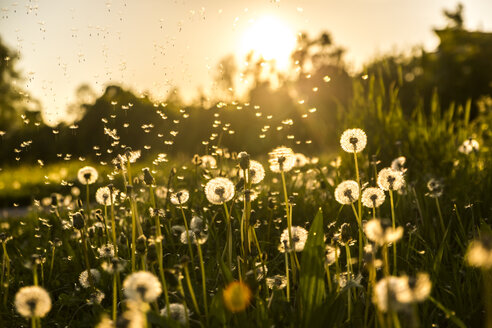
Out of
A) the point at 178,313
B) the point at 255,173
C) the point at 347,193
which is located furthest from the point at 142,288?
the point at 255,173

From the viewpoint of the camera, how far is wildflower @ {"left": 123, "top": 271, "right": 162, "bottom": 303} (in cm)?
95

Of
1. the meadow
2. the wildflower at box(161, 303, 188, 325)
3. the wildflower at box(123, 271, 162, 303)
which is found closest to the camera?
the wildflower at box(123, 271, 162, 303)

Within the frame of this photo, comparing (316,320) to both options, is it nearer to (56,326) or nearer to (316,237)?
(316,237)

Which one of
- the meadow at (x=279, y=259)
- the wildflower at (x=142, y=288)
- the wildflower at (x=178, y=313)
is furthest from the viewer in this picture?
the wildflower at (x=178, y=313)

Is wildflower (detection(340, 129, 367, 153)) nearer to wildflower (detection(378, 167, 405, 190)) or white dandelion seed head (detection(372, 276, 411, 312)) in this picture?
wildflower (detection(378, 167, 405, 190))

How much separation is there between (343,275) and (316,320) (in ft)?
1.59

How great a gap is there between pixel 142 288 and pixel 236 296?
1.91 ft

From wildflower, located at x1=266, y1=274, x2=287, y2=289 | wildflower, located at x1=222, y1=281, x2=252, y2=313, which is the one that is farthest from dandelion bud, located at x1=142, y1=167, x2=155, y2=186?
wildflower, located at x1=266, y1=274, x2=287, y2=289

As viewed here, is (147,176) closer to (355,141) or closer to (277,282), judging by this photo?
(277,282)

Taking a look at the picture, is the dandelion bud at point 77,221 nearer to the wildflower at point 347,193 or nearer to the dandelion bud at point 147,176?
the dandelion bud at point 147,176

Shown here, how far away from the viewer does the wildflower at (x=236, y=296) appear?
145cm

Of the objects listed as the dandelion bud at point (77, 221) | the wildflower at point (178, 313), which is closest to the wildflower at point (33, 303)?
the wildflower at point (178, 313)

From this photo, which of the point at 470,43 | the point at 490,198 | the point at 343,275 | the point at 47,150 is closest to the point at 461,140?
the point at 490,198

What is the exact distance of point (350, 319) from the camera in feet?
5.01
